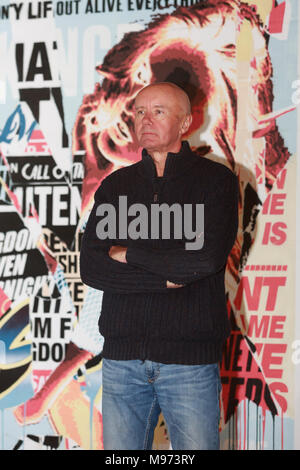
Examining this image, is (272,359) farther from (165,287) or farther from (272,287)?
(165,287)

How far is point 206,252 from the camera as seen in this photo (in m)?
1.85

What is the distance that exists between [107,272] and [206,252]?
37 cm

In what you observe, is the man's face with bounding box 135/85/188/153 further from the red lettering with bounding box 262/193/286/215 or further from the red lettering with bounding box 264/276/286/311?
the red lettering with bounding box 264/276/286/311

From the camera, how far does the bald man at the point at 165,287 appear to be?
1.84 meters

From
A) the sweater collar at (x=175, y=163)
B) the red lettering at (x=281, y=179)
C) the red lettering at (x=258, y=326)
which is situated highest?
the sweater collar at (x=175, y=163)

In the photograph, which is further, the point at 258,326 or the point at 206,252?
the point at 258,326

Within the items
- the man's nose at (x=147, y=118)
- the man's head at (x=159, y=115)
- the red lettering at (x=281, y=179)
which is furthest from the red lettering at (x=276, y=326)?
the man's nose at (x=147, y=118)

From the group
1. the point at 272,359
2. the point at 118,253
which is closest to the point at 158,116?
the point at 118,253

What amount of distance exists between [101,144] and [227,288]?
3.08 ft

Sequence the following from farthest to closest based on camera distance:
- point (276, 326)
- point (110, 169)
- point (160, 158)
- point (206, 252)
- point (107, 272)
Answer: point (110, 169), point (276, 326), point (160, 158), point (107, 272), point (206, 252)

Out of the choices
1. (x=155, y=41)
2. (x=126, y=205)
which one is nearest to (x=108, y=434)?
(x=126, y=205)

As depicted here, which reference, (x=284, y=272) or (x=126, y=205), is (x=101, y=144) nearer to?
(x=126, y=205)

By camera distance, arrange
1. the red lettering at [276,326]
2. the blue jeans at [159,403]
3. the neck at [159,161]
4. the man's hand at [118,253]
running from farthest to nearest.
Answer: the red lettering at [276,326]
the neck at [159,161]
the man's hand at [118,253]
the blue jeans at [159,403]

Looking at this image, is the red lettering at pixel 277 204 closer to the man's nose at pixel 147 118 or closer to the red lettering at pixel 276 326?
the red lettering at pixel 276 326
